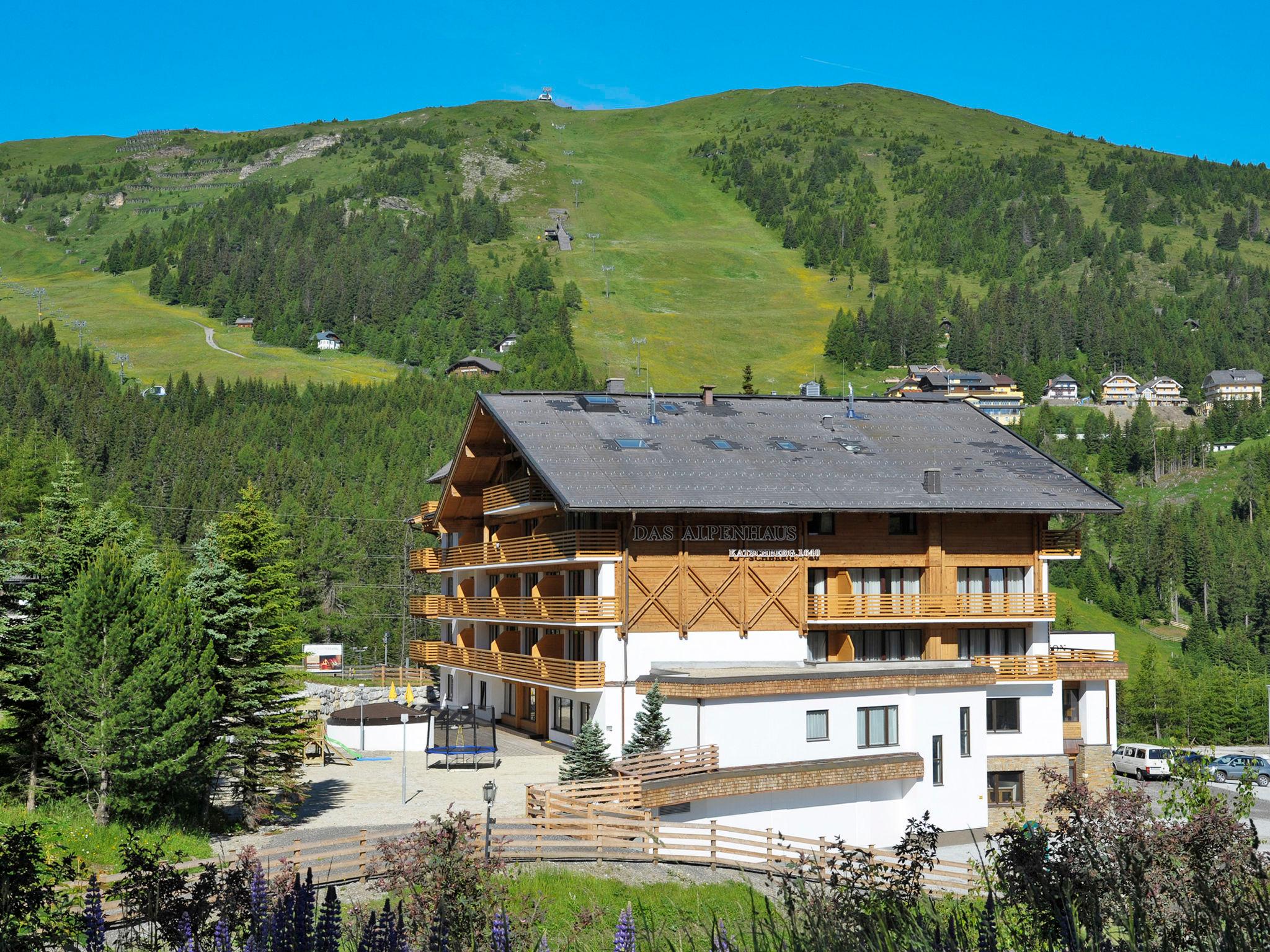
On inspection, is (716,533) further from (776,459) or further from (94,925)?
(94,925)

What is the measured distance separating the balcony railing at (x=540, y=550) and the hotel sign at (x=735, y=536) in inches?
45.7

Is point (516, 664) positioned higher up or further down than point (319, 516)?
further down

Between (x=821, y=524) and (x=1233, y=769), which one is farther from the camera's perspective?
(x=1233, y=769)

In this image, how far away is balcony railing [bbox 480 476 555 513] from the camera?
152 feet

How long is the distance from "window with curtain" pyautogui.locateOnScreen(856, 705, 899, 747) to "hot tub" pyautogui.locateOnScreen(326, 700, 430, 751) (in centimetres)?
1887

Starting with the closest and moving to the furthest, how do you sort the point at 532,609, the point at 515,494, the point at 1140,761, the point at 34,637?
the point at 34,637, the point at 532,609, the point at 515,494, the point at 1140,761

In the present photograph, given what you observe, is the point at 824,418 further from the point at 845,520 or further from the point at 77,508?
the point at 77,508

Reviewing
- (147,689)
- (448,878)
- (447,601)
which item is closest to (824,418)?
(447,601)

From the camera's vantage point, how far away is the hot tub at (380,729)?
5053cm

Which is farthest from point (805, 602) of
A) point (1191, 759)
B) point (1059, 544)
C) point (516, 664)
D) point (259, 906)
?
point (259, 906)

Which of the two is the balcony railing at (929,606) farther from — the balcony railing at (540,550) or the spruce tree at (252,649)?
the spruce tree at (252,649)

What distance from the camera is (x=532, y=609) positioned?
1868 inches

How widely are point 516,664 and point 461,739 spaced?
11.7 feet

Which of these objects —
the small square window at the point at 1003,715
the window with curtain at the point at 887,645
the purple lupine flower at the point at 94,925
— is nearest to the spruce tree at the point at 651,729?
the window with curtain at the point at 887,645
